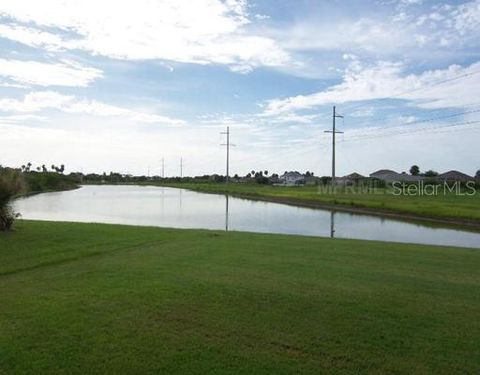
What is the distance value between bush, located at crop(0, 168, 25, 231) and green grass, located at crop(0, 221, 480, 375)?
12.1 feet

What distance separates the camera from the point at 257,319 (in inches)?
208

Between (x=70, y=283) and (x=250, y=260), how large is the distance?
3.43 meters

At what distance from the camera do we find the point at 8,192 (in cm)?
1273

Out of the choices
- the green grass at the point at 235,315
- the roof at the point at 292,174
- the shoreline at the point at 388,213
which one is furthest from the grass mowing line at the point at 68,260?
the roof at the point at 292,174

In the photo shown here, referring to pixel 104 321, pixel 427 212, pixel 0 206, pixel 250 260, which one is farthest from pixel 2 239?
pixel 427 212

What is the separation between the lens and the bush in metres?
Answer: 12.4

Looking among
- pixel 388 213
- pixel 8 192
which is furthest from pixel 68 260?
pixel 388 213

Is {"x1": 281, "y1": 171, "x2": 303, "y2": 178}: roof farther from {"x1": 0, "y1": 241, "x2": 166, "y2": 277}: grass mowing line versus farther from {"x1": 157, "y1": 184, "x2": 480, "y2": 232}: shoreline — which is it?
{"x1": 0, "y1": 241, "x2": 166, "y2": 277}: grass mowing line

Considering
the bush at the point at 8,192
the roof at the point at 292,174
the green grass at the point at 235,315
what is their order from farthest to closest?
the roof at the point at 292,174 → the bush at the point at 8,192 → the green grass at the point at 235,315

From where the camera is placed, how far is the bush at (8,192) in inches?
489

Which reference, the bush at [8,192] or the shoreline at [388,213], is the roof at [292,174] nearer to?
the shoreline at [388,213]

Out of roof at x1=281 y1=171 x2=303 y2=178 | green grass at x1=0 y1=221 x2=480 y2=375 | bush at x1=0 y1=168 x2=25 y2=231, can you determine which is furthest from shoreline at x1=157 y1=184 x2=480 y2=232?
roof at x1=281 y1=171 x2=303 y2=178

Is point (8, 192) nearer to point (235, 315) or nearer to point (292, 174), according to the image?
point (235, 315)

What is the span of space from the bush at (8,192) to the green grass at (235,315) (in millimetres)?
3693
